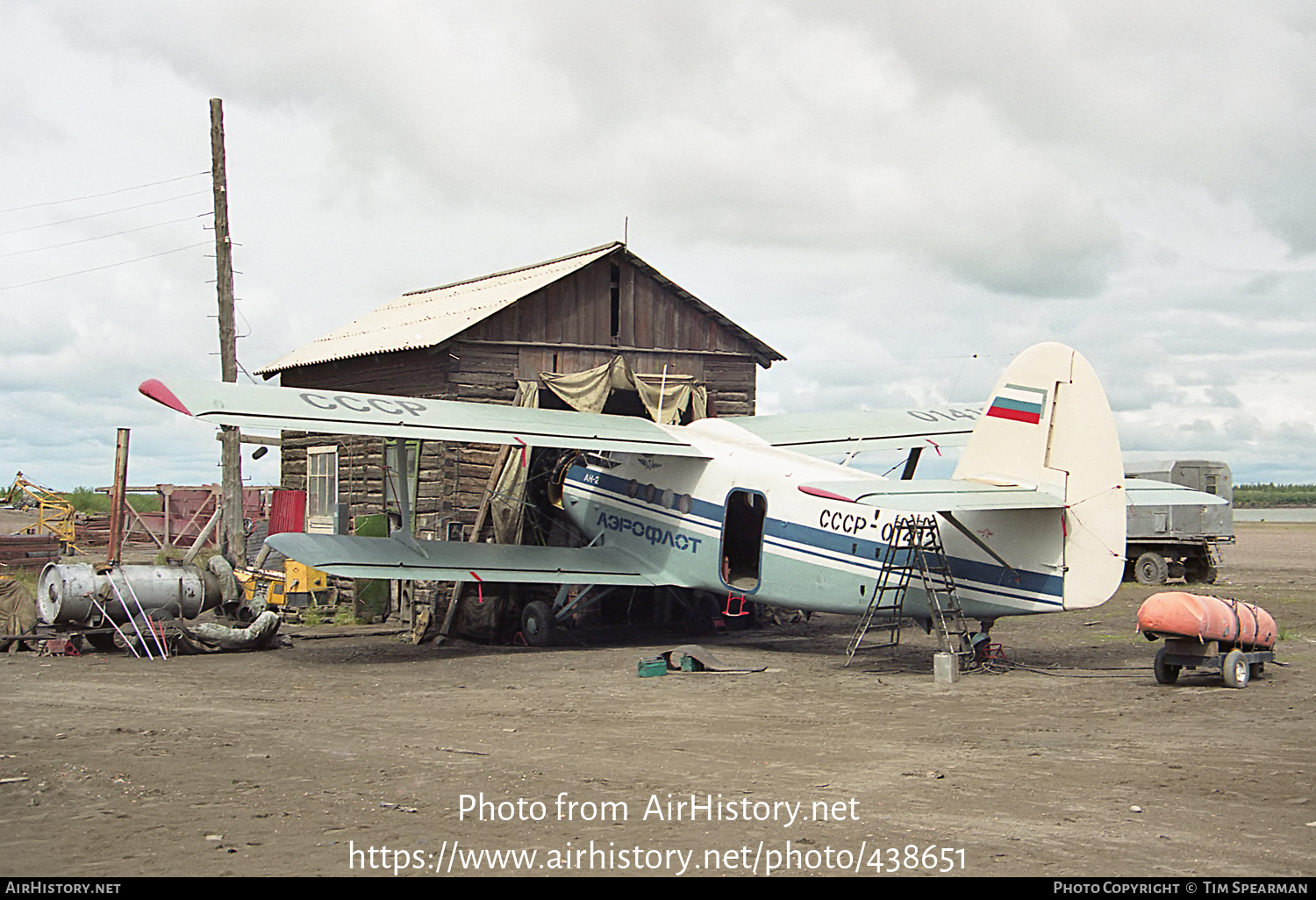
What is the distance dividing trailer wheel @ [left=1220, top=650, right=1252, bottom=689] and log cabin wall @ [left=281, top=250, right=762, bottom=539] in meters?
10.8

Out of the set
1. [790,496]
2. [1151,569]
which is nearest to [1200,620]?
[790,496]

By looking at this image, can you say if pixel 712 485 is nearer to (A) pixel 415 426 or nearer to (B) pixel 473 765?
(A) pixel 415 426

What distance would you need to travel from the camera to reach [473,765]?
7633mm

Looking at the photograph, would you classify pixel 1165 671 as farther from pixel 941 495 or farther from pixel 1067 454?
pixel 941 495

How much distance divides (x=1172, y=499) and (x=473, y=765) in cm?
974

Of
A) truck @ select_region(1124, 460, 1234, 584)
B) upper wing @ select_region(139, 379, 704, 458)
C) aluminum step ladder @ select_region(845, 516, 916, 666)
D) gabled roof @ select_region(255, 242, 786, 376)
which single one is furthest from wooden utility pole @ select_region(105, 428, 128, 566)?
truck @ select_region(1124, 460, 1234, 584)

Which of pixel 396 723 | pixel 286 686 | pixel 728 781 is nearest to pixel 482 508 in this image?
pixel 286 686

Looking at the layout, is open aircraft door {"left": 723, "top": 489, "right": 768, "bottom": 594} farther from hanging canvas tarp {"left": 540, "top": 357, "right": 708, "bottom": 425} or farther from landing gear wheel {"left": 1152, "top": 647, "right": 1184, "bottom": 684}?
landing gear wheel {"left": 1152, "top": 647, "right": 1184, "bottom": 684}

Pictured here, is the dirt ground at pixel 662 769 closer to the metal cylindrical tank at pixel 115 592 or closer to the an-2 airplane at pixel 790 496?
the an-2 airplane at pixel 790 496

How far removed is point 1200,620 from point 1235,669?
0.58 metres

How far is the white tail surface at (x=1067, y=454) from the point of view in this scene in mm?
11359

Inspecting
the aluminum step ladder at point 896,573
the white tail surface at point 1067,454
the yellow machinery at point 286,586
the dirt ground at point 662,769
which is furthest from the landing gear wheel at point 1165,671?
the yellow machinery at point 286,586

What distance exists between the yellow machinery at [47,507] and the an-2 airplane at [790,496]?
25.2 m

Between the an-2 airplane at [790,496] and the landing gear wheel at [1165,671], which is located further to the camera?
the an-2 airplane at [790,496]
